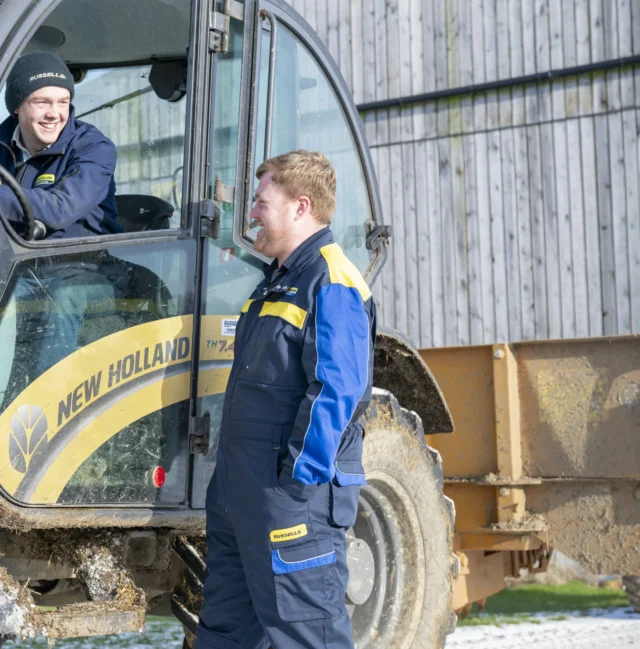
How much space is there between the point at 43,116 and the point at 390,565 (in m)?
2.23

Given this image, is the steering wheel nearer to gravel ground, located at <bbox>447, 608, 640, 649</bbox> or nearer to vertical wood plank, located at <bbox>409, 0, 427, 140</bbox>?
gravel ground, located at <bbox>447, 608, 640, 649</bbox>

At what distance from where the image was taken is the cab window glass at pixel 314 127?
3685mm

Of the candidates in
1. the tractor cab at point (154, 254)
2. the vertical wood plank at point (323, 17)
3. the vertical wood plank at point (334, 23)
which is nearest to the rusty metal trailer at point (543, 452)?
the tractor cab at point (154, 254)

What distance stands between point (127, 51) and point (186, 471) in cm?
199

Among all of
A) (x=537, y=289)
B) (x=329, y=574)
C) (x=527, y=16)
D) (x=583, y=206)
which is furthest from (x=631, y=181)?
(x=329, y=574)

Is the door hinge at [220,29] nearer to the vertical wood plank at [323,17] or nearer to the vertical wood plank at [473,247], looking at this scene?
the vertical wood plank at [473,247]

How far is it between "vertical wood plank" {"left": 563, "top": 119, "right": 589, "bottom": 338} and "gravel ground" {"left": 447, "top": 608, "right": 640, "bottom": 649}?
10.4 feet

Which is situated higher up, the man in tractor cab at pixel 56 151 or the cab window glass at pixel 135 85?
the cab window glass at pixel 135 85

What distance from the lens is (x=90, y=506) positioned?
3.00 metres

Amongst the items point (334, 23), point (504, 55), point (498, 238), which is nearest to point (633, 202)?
point (498, 238)

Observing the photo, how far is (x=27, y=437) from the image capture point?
9.27 feet

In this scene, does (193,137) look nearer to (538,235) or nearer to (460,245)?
(538,235)

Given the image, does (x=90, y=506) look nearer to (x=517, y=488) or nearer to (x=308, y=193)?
(x=308, y=193)

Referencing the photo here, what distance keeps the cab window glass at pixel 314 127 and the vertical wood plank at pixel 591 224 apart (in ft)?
17.3
